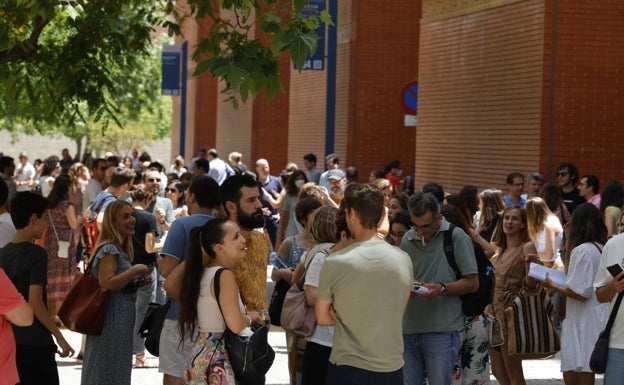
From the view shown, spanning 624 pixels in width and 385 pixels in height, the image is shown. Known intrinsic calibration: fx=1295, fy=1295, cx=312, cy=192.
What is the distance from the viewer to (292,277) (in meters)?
8.91

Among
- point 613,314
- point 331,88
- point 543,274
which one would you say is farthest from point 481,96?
point 613,314

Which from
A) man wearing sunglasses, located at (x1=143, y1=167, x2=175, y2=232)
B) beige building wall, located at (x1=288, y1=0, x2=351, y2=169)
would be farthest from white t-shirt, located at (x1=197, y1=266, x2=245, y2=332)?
beige building wall, located at (x1=288, y1=0, x2=351, y2=169)

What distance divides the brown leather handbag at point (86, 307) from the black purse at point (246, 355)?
215 cm

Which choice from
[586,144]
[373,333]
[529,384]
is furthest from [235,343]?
[586,144]

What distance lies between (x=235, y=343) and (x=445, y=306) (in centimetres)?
223

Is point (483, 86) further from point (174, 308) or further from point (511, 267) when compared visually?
point (174, 308)

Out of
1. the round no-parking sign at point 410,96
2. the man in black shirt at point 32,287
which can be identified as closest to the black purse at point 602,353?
the man in black shirt at point 32,287

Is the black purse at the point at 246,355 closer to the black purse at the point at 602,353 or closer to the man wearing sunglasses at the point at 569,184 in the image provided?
the black purse at the point at 602,353

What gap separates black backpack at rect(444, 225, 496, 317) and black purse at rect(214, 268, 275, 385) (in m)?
2.09

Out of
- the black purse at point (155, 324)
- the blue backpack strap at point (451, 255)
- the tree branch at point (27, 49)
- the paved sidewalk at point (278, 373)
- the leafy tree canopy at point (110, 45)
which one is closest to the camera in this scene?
the leafy tree canopy at point (110, 45)

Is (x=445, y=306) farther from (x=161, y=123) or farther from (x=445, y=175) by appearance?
(x=161, y=123)

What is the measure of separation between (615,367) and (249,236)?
2.44 meters

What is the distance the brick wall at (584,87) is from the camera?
1611cm

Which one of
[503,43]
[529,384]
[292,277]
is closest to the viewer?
[292,277]
